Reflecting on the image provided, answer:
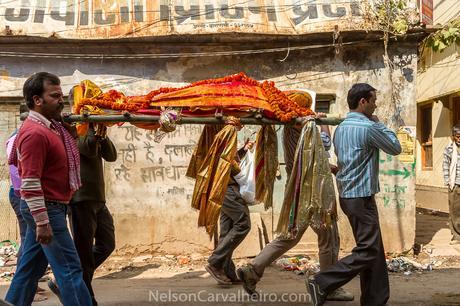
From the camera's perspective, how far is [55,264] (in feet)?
11.8

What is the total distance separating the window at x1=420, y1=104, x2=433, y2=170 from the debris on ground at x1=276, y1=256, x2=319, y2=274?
688cm

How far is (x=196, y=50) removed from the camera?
7551 mm

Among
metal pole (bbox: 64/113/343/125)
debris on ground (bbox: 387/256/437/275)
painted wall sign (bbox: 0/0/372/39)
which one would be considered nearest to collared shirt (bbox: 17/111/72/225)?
metal pole (bbox: 64/113/343/125)

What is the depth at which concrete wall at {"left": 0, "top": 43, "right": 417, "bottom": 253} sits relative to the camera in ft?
25.0

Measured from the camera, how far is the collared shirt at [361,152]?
437 centimetres

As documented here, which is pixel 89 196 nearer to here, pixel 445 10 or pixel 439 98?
pixel 439 98

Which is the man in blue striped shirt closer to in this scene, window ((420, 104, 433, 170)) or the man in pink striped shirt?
the man in pink striped shirt

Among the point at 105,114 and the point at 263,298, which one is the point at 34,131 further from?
the point at 263,298

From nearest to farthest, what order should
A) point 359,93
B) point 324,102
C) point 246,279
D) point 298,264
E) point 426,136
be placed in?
1. point 359,93
2. point 246,279
3. point 298,264
4. point 324,102
5. point 426,136

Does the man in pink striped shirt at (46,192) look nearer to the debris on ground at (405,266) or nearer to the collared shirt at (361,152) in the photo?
the collared shirt at (361,152)

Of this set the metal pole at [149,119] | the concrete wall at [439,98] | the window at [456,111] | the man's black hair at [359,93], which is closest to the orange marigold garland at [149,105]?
the metal pole at [149,119]

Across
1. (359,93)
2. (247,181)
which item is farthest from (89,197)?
(359,93)

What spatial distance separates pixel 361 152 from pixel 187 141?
11.9 feet

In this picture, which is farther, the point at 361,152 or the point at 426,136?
the point at 426,136
